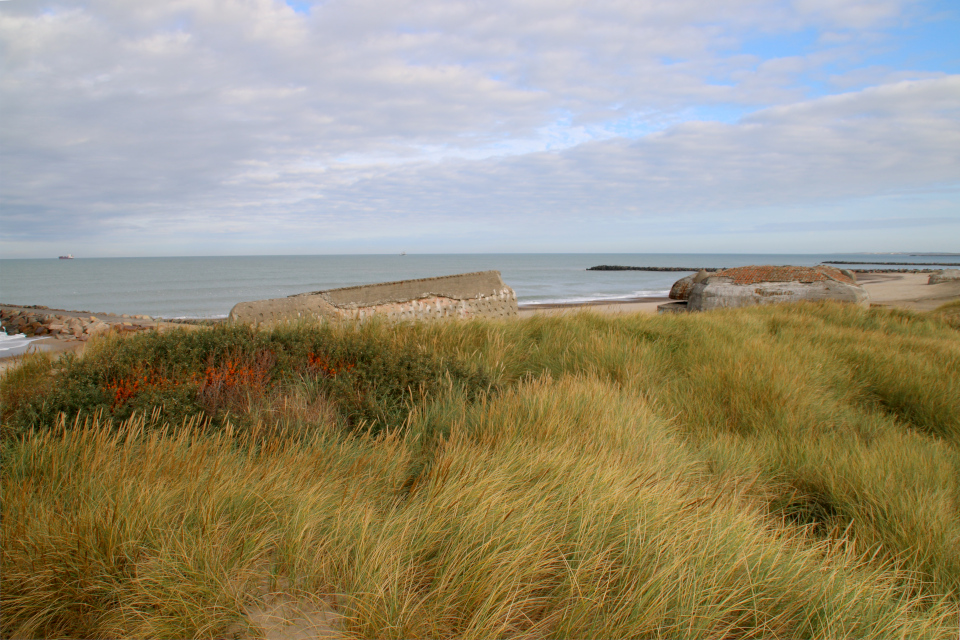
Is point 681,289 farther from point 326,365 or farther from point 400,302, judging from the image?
point 326,365

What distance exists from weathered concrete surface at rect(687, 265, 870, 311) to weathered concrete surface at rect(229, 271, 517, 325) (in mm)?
5420

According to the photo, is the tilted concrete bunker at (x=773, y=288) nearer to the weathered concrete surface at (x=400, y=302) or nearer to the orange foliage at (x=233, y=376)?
the weathered concrete surface at (x=400, y=302)

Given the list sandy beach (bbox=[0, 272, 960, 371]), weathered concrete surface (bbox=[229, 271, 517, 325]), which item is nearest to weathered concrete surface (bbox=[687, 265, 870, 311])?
sandy beach (bbox=[0, 272, 960, 371])

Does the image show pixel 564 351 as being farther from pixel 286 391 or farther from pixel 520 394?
pixel 286 391

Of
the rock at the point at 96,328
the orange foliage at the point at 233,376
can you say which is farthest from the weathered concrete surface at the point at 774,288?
the rock at the point at 96,328

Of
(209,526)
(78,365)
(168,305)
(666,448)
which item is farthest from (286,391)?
(168,305)

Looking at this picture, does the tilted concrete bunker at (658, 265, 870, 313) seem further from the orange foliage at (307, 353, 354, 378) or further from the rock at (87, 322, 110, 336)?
the rock at (87, 322, 110, 336)

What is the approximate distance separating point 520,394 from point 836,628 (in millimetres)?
2407

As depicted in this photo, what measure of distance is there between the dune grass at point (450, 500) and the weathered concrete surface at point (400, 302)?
2.06 m

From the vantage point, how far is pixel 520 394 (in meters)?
3.96

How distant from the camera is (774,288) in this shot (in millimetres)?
11453

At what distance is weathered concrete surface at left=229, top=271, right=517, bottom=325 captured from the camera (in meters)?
6.85

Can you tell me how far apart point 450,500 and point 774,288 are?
11.4 metres

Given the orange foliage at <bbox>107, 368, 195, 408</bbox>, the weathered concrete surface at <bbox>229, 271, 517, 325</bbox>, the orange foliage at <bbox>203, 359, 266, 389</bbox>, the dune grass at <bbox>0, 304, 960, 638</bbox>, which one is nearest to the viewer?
the dune grass at <bbox>0, 304, 960, 638</bbox>
